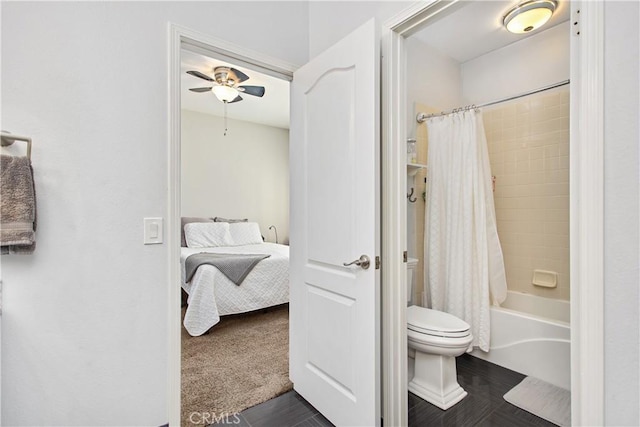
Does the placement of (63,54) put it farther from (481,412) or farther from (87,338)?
(481,412)

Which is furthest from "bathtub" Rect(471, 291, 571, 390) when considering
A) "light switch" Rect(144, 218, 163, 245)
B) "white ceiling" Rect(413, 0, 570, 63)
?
"light switch" Rect(144, 218, 163, 245)

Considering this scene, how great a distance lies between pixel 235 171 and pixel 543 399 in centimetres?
489

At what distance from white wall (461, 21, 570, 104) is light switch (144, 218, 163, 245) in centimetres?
290

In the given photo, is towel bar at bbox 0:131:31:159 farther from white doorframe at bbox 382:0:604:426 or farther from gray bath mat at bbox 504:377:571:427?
gray bath mat at bbox 504:377:571:427

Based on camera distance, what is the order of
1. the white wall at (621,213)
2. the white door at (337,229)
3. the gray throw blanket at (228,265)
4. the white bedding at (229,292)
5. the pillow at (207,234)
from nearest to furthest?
1. the white wall at (621,213)
2. the white door at (337,229)
3. the white bedding at (229,292)
4. the gray throw blanket at (228,265)
5. the pillow at (207,234)

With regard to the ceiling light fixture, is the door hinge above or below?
below

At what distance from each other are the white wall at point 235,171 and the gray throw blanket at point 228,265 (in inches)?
74.9

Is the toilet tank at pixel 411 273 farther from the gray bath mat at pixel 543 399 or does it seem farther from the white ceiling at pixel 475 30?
the white ceiling at pixel 475 30

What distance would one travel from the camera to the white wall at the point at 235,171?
4977mm

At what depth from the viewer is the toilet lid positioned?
1898 mm

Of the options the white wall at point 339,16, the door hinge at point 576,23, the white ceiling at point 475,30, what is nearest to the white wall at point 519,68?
the white ceiling at point 475,30

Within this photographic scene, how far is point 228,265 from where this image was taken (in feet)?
10.5

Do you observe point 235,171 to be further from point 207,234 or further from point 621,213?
point 621,213

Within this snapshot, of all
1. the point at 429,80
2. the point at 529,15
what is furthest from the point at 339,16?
the point at 529,15
